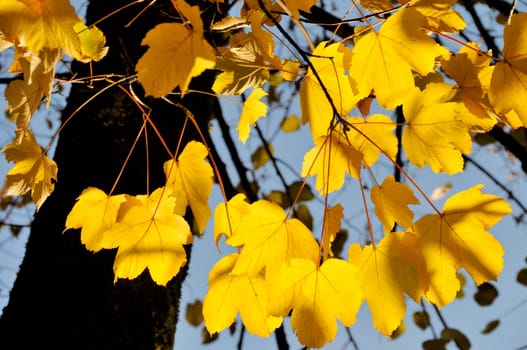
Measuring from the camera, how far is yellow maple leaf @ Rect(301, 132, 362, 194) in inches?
29.5

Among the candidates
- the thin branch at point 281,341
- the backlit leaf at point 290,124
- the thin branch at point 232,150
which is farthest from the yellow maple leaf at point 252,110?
the backlit leaf at point 290,124

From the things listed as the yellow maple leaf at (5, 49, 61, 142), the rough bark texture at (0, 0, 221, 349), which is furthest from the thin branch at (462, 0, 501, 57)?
the yellow maple leaf at (5, 49, 61, 142)

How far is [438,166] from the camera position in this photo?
763mm

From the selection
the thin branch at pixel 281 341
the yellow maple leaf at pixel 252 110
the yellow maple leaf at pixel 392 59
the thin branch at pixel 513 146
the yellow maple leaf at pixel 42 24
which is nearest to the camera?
the yellow maple leaf at pixel 42 24

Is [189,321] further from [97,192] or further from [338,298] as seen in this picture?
[338,298]

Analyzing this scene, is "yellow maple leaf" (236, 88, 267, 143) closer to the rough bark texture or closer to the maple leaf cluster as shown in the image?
the maple leaf cluster

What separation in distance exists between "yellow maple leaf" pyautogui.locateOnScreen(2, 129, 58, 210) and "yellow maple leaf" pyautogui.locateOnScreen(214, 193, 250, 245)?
0.25m

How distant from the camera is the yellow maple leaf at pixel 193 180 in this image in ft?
2.62

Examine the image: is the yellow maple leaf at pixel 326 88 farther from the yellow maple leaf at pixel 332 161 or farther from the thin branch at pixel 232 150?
the thin branch at pixel 232 150

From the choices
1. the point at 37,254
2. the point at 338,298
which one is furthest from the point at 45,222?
the point at 338,298

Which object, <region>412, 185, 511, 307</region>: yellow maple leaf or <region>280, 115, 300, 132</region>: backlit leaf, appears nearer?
<region>412, 185, 511, 307</region>: yellow maple leaf

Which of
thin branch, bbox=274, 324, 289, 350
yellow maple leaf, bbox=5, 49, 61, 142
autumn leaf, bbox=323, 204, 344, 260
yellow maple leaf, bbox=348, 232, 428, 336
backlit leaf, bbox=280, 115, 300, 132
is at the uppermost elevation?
yellow maple leaf, bbox=5, 49, 61, 142

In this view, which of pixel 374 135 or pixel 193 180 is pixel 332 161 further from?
pixel 193 180

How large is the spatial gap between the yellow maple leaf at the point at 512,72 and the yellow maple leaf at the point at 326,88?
0.18 meters
